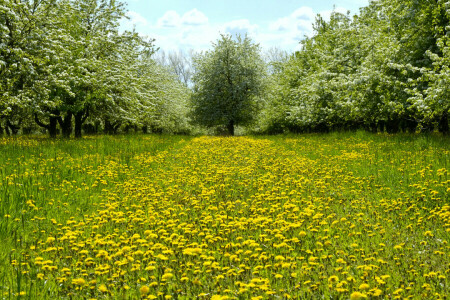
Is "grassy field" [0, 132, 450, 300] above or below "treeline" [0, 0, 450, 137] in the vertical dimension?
below

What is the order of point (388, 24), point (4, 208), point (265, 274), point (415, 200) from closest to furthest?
point (265, 274), point (4, 208), point (415, 200), point (388, 24)

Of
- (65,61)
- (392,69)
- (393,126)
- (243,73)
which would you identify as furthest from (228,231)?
(243,73)

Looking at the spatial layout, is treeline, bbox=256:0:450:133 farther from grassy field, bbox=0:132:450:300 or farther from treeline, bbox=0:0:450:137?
grassy field, bbox=0:132:450:300

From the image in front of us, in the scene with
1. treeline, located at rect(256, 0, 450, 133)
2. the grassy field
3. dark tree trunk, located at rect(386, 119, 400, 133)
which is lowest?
the grassy field

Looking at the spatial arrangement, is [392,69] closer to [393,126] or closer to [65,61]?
[393,126]

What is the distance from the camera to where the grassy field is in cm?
400

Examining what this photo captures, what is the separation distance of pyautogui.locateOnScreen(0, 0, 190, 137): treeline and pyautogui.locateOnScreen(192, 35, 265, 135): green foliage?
46.4ft

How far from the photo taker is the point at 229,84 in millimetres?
45000

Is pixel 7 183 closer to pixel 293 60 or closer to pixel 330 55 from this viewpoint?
pixel 330 55

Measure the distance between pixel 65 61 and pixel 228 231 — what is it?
18725mm

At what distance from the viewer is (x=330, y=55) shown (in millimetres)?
26781

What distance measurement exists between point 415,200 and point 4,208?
7.65 m

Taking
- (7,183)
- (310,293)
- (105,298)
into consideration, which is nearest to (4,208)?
(7,183)

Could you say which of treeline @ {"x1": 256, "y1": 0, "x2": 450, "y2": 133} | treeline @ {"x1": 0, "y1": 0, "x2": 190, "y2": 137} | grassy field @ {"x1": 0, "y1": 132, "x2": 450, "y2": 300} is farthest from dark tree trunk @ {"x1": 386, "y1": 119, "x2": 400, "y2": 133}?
treeline @ {"x1": 0, "y1": 0, "x2": 190, "y2": 137}
